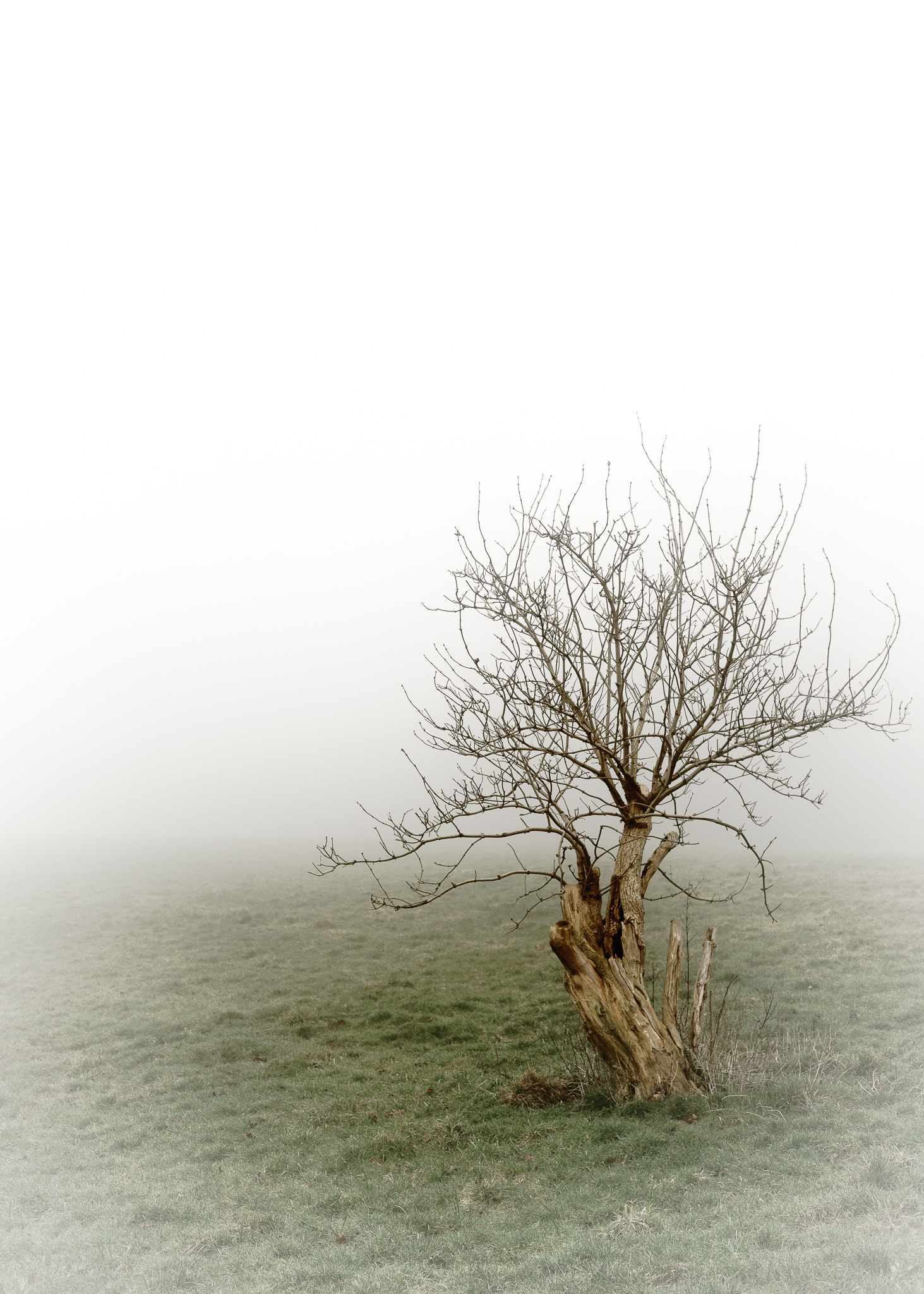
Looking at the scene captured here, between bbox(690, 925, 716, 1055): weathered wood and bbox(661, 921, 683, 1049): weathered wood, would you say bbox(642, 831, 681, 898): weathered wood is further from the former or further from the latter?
bbox(690, 925, 716, 1055): weathered wood

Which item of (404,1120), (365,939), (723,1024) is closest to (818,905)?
(723,1024)

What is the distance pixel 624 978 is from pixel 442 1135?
3.10 meters

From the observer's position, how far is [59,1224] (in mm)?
8656

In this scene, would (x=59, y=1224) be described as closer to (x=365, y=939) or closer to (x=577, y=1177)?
(x=577, y=1177)

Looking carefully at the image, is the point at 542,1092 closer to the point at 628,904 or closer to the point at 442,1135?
the point at 442,1135

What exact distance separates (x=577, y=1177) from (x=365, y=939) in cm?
1484

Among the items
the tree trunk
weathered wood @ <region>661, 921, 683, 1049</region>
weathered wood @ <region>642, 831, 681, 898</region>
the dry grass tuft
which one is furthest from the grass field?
weathered wood @ <region>642, 831, 681, 898</region>

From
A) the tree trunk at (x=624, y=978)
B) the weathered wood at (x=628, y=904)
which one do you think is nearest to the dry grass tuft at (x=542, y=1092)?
the tree trunk at (x=624, y=978)

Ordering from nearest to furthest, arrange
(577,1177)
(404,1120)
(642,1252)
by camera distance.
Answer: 1. (642,1252)
2. (577,1177)
3. (404,1120)

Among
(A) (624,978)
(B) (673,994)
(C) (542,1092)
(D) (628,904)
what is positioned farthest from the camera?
(C) (542,1092)

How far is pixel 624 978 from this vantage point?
30.4 feet

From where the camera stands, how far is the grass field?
680cm

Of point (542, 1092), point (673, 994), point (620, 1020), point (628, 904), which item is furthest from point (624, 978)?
point (542, 1092)

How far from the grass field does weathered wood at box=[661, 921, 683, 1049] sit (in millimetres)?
744
